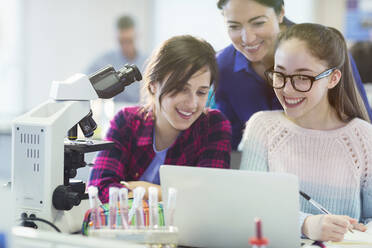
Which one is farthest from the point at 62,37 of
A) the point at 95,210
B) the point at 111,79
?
the point at 95,210

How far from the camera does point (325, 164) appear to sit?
1.71 meters

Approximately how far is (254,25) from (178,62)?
327 millimetres

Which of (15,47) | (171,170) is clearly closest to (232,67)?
(171,170)

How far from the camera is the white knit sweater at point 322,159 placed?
168 cm

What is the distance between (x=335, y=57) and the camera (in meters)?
1.69

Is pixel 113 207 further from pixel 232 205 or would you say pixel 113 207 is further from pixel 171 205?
pixel 232 205

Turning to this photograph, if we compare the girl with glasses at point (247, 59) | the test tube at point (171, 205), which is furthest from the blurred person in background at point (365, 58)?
the test tube at point (171, 205)

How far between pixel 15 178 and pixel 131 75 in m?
0.44

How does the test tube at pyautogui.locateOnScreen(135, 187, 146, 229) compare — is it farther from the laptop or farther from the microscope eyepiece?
the microscope eyepiece

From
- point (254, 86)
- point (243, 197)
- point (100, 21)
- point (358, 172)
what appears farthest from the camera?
point (100, 21)

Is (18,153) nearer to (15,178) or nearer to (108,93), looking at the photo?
(15,178)

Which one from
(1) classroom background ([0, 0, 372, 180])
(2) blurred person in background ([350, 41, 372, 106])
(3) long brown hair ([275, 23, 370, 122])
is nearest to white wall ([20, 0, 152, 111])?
(1) classroom background ([0, 0, 372, 180])

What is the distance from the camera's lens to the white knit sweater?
1.68 meters

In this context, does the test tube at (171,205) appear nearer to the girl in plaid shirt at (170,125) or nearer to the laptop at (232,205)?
the laptop at (232,205)
